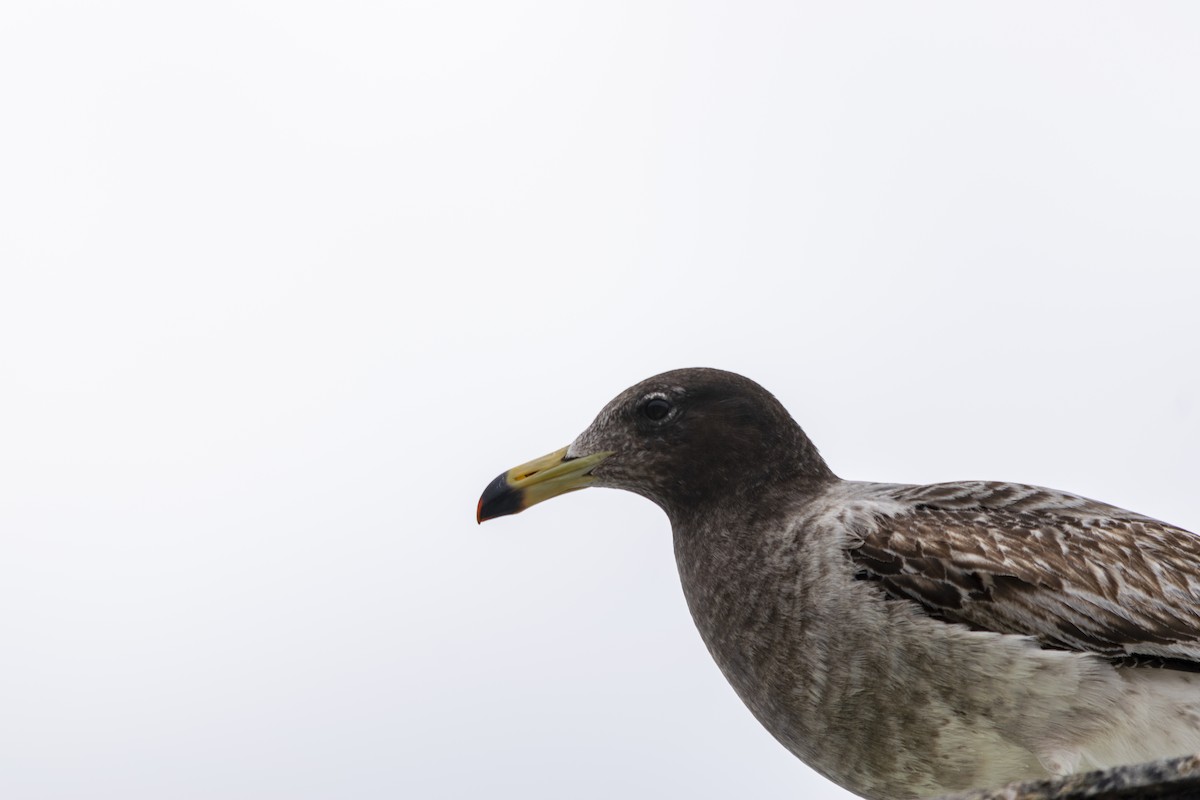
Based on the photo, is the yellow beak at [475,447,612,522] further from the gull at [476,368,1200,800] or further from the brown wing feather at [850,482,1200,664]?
the brown wing feather at [850,482,1200,664]

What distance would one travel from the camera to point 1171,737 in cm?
503

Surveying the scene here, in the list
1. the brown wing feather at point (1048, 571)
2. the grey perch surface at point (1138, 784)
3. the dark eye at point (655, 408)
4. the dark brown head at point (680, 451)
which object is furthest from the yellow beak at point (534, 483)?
the grey perch surface at point (1138, 784)

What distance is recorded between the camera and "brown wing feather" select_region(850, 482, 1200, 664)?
17.7 feet

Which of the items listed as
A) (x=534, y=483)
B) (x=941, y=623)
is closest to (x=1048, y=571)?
(x=941, y=623)

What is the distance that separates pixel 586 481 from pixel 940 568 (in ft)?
7.10

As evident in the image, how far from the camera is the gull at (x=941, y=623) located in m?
5.24

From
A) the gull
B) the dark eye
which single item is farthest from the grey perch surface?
the dark eye

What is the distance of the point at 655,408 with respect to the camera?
709 centimetres

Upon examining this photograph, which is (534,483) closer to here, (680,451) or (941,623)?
(680,451)

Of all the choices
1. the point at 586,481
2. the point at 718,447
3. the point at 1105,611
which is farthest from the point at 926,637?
the point at 586,481

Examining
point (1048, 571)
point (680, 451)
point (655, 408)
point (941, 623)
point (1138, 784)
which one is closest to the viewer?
point (1138, 784)

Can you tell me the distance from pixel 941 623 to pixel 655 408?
2170 millimetres

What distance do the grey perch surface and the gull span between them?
2.68 m

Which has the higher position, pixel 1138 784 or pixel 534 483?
pixel 534 483
